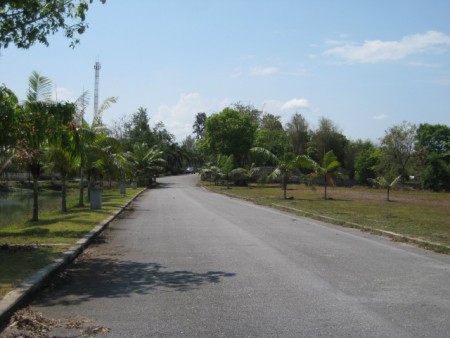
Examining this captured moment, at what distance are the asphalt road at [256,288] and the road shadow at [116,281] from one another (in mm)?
16

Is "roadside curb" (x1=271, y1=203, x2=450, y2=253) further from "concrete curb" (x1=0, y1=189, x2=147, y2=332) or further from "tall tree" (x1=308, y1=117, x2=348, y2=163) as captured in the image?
"tall tree" (x1=308, y1=117, x2=348, y2=163)

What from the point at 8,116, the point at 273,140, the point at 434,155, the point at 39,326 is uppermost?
the point at 273,140

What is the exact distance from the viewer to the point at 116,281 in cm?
869

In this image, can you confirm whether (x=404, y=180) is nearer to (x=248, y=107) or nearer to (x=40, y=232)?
(x=248, y=107)

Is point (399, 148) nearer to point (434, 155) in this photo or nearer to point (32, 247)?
point (434, 155)

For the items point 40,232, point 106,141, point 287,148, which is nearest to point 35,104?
point 40,232

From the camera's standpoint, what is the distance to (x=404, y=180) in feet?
209

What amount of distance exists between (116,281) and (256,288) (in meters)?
2.31

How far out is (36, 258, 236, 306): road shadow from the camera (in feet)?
25.4

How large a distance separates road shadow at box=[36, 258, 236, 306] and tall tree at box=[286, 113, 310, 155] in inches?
2852

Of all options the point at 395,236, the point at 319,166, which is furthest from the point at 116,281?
the point at 319,166

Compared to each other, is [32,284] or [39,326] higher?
[32,284]

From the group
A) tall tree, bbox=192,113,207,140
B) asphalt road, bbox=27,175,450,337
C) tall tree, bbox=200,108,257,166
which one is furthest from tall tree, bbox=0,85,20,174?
tall tree, bbox=192,113,207,140

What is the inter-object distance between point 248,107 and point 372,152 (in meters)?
27.1
